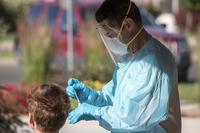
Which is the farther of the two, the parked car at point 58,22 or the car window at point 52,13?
the car window at point 52,13

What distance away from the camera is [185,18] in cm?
3712

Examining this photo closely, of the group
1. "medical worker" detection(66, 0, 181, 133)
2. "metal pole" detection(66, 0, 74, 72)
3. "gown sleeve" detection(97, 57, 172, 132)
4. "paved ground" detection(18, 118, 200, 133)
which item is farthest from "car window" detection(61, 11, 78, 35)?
"gown sleeve" detection(97, 57, 172, 132)

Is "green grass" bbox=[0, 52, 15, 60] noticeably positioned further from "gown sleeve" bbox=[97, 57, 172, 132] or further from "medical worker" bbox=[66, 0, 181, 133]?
A: "gown sleeve" bbox=[97, 57, 172, 132]

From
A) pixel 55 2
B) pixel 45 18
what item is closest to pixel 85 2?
pixel 55 2

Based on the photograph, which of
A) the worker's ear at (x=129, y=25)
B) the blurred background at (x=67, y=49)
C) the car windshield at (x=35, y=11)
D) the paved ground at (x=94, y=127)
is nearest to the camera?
the worker's ear at (x=129, y=25)

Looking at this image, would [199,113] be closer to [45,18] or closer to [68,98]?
[45,18]

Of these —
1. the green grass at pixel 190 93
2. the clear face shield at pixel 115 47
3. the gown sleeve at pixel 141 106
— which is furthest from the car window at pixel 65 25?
the gown sleeve at pixel 141 106

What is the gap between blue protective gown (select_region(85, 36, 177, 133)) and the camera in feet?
12.4

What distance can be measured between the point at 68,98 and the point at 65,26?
13.3 metres

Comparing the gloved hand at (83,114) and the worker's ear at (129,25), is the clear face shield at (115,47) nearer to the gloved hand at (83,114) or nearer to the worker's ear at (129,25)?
the worker's ear at (129,25)

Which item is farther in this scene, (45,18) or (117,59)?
(45,18)

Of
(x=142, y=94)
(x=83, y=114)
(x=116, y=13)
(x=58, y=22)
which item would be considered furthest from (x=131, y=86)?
(x=58, y=22)

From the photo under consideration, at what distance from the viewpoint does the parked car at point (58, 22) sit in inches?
609

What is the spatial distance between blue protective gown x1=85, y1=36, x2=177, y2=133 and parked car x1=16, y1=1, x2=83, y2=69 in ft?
35.8
